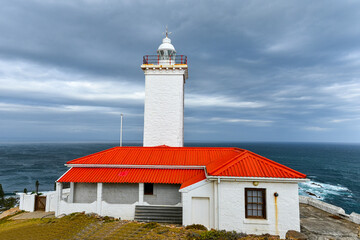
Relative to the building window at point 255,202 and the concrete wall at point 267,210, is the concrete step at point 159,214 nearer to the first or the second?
the concrete wall at point 267,210

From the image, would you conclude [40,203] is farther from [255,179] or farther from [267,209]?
[267,209]

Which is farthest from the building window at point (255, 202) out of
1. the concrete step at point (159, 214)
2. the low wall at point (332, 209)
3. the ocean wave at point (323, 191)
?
the ocean wave at point (323, 191)

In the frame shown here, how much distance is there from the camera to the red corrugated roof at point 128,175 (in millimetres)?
14297

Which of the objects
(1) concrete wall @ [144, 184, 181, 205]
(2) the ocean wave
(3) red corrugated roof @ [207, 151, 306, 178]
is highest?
(3) red corrugated roof @ [207, 151, 306, 178]

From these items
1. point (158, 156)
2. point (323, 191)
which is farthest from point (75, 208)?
point (323, 191)

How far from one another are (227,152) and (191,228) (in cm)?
814

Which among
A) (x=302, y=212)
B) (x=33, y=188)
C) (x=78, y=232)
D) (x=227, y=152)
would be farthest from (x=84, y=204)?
(x=33, y=188)

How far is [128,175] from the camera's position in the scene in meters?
14.8

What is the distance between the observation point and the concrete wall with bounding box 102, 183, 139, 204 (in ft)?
49.3

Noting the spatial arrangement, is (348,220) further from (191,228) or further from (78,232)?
(78,232)

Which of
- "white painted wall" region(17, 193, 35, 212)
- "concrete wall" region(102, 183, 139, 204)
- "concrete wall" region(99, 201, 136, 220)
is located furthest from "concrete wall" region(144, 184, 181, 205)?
"white painted wall" region(17, 193, 35, 212)

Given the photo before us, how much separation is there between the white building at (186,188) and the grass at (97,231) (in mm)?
1285

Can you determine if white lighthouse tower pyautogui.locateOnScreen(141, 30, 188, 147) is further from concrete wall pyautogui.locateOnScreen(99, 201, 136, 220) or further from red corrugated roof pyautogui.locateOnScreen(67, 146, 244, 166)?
concrete wall pyautogui.locateOnScreen(99, 201, 136, 220)

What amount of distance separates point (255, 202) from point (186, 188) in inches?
166
